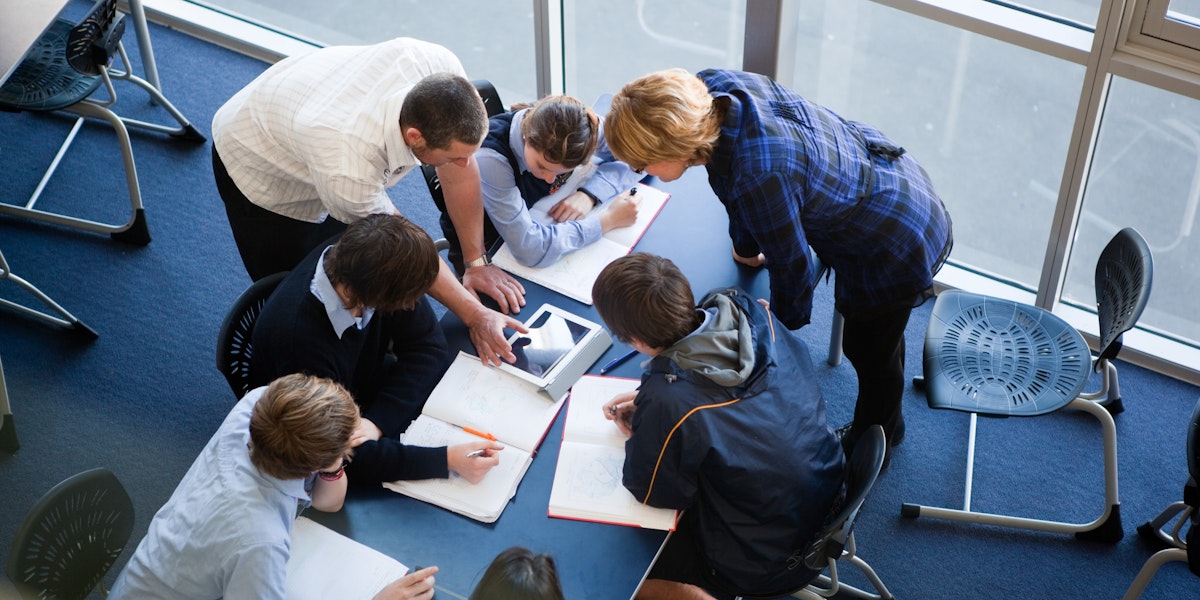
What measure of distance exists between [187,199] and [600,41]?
1853 mm

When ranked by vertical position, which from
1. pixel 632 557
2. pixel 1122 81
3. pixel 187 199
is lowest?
pixel 187 199

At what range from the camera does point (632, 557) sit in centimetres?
229

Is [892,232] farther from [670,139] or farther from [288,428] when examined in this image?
[288,428]

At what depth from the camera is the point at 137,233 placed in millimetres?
4219

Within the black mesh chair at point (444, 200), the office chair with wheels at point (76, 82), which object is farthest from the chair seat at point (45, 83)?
the black mesh chair at point (444, 200)

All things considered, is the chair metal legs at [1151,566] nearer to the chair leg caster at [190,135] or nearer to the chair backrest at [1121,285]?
the chair backrest at [1121,285]

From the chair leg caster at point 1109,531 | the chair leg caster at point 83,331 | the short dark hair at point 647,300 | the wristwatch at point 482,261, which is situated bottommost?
the chair leg caster at point 1109,531

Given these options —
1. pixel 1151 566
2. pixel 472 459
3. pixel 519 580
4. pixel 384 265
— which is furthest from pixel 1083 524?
pixel 384 265

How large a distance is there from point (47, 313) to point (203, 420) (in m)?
0.84

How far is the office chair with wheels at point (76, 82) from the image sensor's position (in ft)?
12.7

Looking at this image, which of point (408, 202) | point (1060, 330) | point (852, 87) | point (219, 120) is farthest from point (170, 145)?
point (1060, 330)

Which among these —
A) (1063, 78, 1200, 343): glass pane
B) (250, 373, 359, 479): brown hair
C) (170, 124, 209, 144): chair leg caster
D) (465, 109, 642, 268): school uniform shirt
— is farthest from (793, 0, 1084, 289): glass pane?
(170, 124, 209, 144): chair leg caster

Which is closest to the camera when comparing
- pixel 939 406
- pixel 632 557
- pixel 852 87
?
pixel 632 557

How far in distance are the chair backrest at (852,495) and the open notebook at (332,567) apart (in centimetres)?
95
